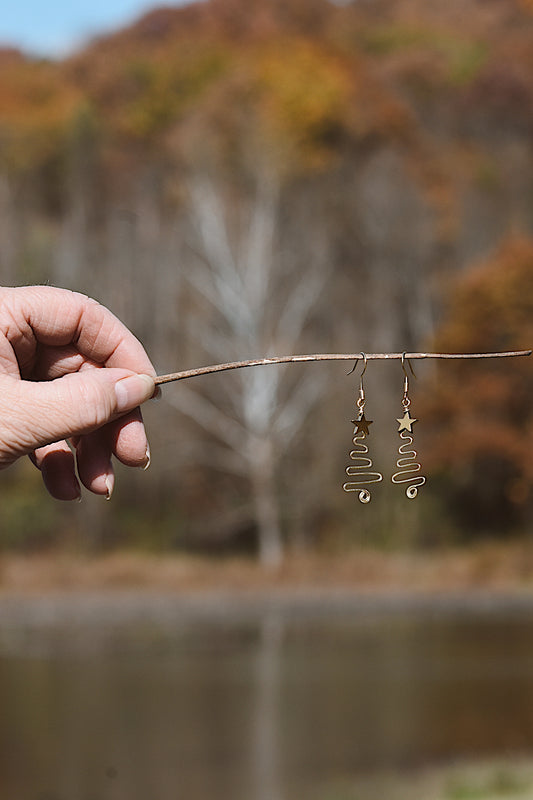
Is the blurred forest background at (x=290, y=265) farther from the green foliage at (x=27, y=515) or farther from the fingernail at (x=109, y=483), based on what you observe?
the fingernail at (x=109, y=483)

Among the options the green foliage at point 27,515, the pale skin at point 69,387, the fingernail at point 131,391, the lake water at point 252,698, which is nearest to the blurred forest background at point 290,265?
the green foliage at point 27,515

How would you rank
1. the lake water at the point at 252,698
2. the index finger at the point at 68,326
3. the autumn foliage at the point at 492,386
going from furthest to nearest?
the autumn foliage at the point at 492,386 < the lake water at the point at 252,698 < the index finger at the point at 68,326

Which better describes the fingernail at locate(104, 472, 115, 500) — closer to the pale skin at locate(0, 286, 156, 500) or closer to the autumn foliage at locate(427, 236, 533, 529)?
the pale skin at locate(0, 286, 156, 500)

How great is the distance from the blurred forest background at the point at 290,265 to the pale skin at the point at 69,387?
48.3 ft

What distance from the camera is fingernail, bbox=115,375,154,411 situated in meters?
1.65

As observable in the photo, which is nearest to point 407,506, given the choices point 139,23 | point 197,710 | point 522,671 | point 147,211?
point 147,211

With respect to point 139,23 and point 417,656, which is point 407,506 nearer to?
point 417,656

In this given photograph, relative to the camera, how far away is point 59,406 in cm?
161

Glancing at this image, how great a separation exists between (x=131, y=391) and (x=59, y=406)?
0.10m

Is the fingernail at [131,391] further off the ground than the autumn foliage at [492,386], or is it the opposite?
the autumn foliage at [492,386]

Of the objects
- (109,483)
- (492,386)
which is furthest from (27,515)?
(109,483)

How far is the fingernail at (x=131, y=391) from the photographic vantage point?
1.65 m

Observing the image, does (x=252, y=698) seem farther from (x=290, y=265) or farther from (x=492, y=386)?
(x=290, y=265)

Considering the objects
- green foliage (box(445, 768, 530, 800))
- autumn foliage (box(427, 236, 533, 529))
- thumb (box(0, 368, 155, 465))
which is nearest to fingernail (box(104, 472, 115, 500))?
thumb (box(0, 368, 155, 465))
